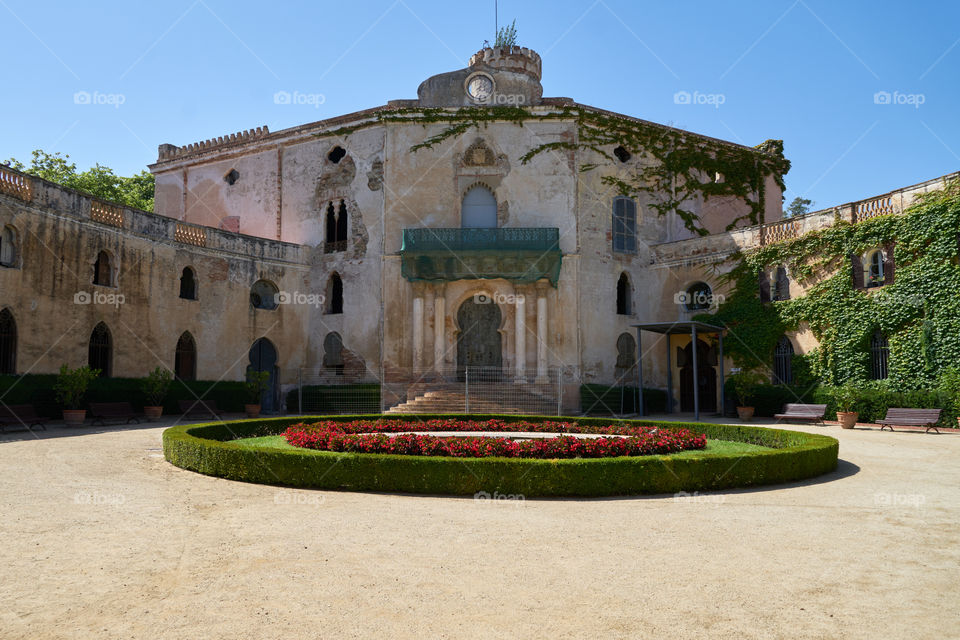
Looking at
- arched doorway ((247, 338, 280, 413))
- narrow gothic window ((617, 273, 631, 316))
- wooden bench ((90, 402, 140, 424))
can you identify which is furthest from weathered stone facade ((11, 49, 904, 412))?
wooden bench ((90, 402, 140, 424))

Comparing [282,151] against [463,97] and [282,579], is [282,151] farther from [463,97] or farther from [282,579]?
[282,579]

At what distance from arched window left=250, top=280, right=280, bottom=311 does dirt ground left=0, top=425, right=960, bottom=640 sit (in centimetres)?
2119

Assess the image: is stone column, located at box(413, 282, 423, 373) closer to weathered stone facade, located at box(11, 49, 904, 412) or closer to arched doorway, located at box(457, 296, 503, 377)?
weathered stone facade, located at box(11, 49, 904, 412)

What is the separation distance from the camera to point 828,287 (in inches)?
973

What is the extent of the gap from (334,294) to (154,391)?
9.88m

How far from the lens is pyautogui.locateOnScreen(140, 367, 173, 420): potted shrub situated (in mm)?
22891

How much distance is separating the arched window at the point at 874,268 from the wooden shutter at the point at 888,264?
27 cm

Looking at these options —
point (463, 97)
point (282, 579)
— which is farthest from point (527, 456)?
point (463, 97)

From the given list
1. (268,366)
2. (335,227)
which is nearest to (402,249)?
(335,227)

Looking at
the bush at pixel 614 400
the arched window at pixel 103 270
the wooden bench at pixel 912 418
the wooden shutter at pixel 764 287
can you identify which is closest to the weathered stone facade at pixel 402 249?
the bush at pixel 614 400

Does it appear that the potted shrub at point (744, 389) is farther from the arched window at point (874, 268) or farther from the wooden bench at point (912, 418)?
the arched window at point (874, 268)

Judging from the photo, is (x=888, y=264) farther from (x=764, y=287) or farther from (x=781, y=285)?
(x=764, y=287)

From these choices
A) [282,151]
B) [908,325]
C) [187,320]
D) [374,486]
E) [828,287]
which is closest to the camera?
[374,486]

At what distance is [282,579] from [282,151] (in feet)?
99.3
